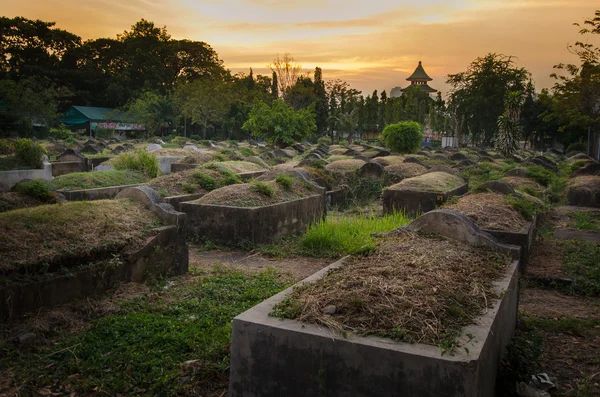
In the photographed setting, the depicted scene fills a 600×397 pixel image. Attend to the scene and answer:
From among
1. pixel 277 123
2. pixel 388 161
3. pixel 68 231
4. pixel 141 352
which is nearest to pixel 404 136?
pixel 388 161

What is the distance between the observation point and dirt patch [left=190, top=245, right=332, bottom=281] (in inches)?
318

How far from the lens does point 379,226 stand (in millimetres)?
9508

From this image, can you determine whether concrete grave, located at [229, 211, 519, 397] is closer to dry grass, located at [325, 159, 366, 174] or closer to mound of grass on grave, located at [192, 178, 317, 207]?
mound of grass on grave, located at [192, 178, 317, 207]

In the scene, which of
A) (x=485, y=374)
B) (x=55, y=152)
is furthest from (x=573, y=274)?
(x=55, y=152)

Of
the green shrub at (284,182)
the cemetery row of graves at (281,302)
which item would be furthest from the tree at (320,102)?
the cemetery row of graves at (281,302)

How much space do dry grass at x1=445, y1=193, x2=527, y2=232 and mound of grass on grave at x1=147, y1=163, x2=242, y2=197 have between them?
620 centimetres

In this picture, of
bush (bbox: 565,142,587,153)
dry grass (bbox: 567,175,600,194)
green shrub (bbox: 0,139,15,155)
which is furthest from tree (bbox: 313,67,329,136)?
green shrub (bbox: 0,139,15,155)

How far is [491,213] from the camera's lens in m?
8.10

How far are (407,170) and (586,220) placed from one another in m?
6.43

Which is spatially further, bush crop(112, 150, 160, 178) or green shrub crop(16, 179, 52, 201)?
bush crop(112, 150, 160, 178)

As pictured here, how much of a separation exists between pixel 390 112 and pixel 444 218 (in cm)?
6171

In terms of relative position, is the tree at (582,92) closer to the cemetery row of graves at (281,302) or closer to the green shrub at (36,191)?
the cemetery row of graves at (281,302)

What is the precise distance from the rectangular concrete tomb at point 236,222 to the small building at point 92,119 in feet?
143

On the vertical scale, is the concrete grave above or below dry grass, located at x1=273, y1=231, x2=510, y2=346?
below
